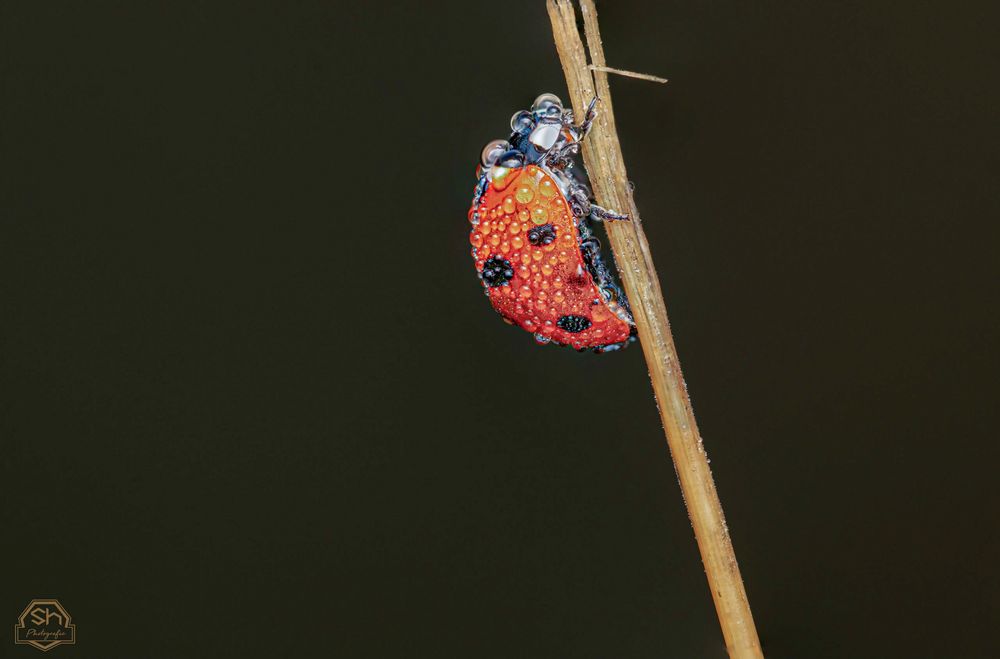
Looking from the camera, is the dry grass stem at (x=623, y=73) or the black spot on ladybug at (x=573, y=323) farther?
the black spot on ladybug at (x=573, y=323)

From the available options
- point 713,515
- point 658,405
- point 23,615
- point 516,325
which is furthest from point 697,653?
point 23,615

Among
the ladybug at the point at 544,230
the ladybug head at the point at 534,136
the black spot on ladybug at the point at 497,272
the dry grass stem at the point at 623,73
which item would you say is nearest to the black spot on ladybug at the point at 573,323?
the ladybug at the point at 544,230

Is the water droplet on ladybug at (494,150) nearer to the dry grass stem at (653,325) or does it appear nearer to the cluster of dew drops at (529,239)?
the cluster of dew drops at (529,239)

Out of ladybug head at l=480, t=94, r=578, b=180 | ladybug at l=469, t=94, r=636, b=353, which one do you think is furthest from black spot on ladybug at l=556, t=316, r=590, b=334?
ladybug head at l=480, t=94, r=578, b=180

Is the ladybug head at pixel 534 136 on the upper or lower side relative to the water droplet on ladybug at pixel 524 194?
upper

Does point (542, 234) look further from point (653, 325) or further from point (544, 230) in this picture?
point (653, 325)

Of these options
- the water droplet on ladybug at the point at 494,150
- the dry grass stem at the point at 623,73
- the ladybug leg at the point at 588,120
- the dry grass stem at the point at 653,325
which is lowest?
the dry grass stem at the point at 653,325

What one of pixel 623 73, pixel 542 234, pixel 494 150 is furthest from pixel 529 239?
pixel 623 73
